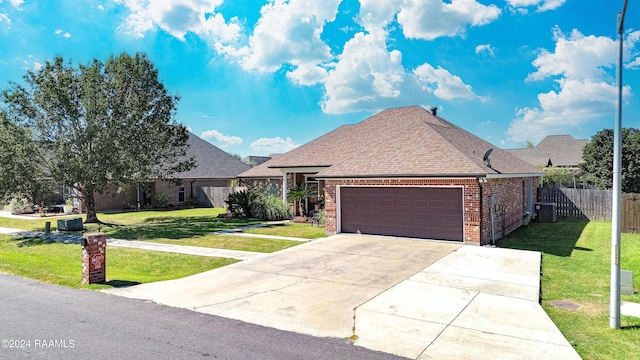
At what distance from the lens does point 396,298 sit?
786cm

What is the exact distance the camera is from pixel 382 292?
8320 mm

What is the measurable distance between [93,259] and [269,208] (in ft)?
43.8

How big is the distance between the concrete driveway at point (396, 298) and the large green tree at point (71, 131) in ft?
38.3

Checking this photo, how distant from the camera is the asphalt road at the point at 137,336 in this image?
541cm

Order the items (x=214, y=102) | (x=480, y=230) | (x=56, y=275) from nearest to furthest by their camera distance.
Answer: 1. (x=56, y=275)
2. (x=480, y=230)
3. (x=214, y=102)

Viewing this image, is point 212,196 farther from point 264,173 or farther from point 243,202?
point 243,202

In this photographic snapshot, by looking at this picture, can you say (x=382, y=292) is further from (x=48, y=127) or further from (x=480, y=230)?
(x=48, y=127)

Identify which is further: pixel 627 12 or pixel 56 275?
pixel 56 275

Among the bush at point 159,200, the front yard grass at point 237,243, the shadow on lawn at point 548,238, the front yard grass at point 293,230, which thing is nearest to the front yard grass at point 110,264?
the front yard grass at point 237,243

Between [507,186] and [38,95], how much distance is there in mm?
21304

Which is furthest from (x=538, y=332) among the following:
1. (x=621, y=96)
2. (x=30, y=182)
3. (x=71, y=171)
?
(x=30, y=182)

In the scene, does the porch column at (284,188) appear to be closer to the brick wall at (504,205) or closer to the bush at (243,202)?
the bush at (243,202)

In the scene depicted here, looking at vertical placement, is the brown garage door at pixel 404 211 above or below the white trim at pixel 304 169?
below

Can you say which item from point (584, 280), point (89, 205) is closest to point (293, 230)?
point (584, 280)
